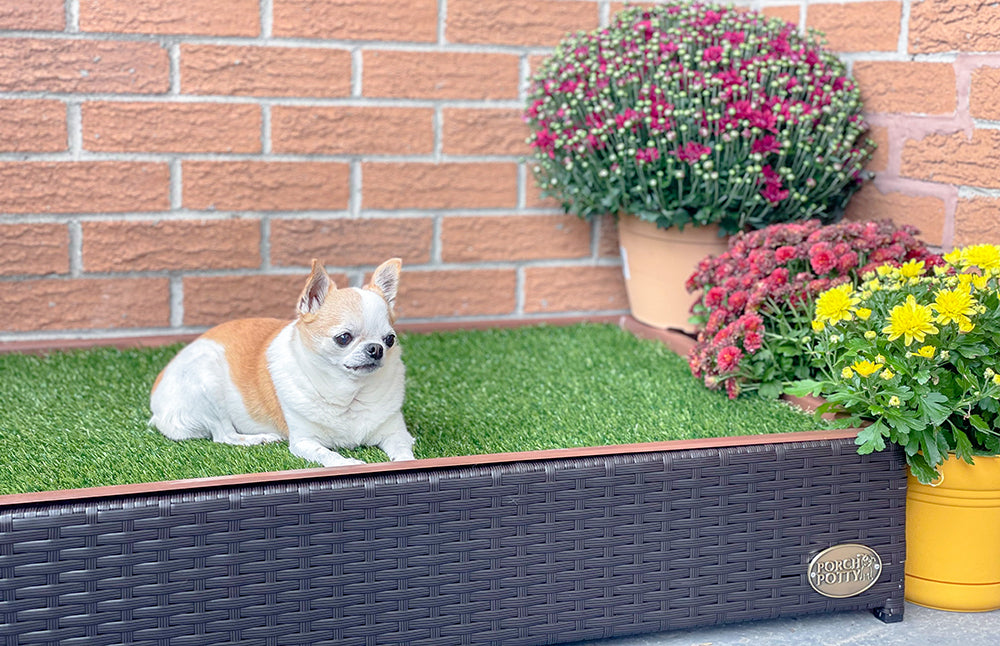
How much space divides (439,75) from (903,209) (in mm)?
1302

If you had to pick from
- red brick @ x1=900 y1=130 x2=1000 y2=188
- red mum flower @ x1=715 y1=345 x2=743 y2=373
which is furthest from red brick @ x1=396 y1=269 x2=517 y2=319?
red brick @ x1=900 y1=130 x2=1000 y2=188

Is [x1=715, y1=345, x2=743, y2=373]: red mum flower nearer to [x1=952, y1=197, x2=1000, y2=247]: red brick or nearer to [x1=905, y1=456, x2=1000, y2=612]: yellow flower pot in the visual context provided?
[x1=905, y1=456, x2=1000, y2=612]: yellow flower pot

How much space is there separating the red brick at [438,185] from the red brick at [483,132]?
0.15ft

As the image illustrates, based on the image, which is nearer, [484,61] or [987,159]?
[987,159]

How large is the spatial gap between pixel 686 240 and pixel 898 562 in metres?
1.08

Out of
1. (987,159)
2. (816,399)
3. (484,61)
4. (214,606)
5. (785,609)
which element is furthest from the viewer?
(484,61)

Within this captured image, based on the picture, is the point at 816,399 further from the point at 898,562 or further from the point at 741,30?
the point at 741,30

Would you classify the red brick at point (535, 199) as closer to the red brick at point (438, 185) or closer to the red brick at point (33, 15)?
the red brick at point (438, 185)

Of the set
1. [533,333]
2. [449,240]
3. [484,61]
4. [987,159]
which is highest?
[484,61]

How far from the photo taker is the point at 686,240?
2732mm

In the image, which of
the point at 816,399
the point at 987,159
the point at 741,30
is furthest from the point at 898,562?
the point at 741,30

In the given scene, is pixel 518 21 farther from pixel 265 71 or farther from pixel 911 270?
pixel 911 270

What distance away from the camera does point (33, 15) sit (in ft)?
8.25

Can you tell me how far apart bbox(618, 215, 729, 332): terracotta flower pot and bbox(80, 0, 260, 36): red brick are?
45.6 inches
